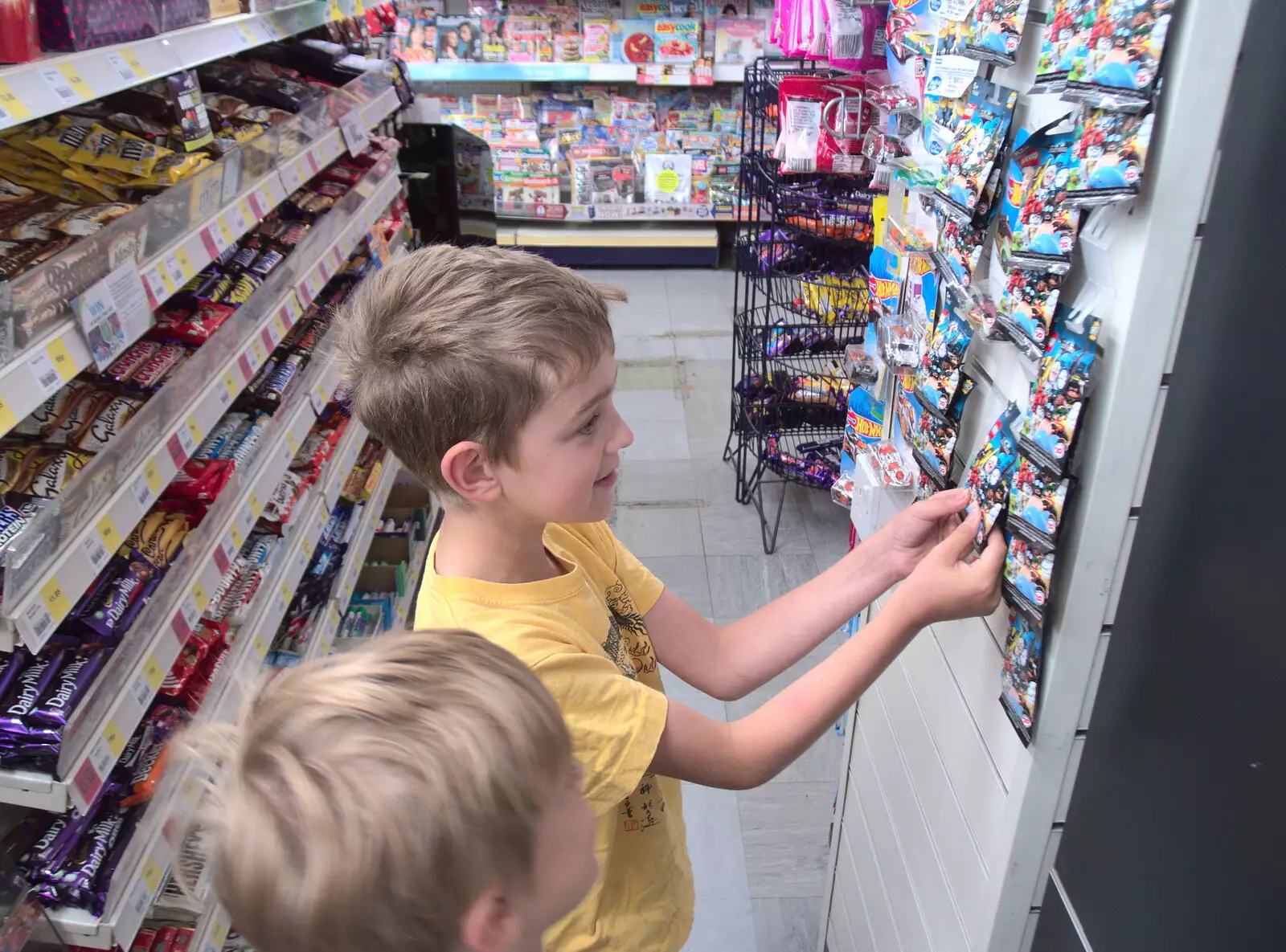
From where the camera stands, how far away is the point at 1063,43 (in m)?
0.81

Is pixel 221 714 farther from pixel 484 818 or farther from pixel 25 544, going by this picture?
pixel 484 818

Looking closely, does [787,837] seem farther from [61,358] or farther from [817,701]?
[61,358]

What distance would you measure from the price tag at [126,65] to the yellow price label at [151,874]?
1171 millimetres

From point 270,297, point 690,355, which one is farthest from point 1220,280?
point 690,355

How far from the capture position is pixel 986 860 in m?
1.17

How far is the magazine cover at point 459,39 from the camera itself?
19.0 feet

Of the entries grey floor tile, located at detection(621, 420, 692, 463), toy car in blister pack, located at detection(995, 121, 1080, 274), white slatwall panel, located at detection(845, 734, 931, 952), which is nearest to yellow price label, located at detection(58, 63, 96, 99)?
toy car in blister pack, located at detection(995, 121, 1080, 274)

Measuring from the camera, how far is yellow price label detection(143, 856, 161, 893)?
4.61 ft

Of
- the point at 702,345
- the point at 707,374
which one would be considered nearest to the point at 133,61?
the point at 707,374

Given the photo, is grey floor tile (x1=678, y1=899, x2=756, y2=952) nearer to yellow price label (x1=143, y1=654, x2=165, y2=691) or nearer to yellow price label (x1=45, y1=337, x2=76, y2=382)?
yellow price label (x1=143, y1=654, x2=165, y2=691)

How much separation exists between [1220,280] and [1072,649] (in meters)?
0.40

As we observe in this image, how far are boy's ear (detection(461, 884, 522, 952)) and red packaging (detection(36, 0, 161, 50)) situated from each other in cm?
125

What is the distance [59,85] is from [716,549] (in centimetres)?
264

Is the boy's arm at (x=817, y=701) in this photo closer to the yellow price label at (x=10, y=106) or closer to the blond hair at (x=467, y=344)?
the blond hair at (x=467, y=344)
